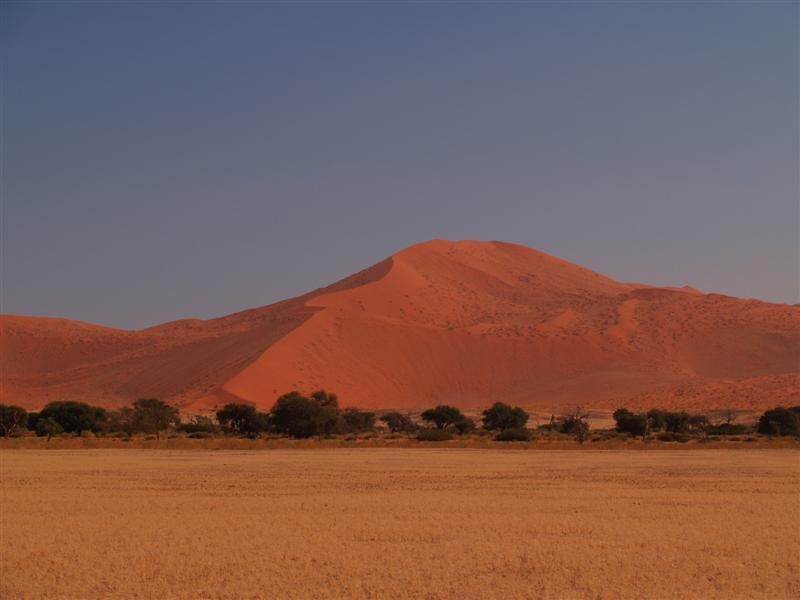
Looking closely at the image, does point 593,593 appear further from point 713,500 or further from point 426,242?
point 426,242

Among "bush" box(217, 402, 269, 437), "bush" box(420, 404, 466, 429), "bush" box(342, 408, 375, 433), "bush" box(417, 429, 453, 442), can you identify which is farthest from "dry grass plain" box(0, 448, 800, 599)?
"bush" box(342, 408, 375, 433)

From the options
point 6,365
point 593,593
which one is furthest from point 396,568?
point 6,365

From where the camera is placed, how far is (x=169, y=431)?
200 ft

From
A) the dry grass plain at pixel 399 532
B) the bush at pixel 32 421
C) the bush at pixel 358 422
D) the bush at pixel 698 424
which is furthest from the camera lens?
the bush at pixel 358 422

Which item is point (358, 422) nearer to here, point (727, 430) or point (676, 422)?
point (676, 422)

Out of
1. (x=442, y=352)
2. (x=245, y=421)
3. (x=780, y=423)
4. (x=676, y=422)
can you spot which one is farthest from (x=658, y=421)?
(x=442, y=352)

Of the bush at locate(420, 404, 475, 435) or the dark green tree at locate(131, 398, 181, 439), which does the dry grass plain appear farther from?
the bush at locate(420, 404, 475, 435)

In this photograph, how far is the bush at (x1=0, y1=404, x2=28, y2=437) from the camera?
52.6m

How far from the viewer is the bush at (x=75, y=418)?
57.3m

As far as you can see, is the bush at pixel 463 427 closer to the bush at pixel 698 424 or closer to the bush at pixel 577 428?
the bush at pixel 577 428

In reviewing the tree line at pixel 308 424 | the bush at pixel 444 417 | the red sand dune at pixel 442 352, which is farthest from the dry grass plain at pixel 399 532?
the red sand dune at pixel 442 352

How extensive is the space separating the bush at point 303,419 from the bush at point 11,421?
14279 millimetres

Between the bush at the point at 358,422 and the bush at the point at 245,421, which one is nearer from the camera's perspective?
the bush at the point at 245,421

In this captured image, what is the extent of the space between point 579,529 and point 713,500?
5960 millimetres
